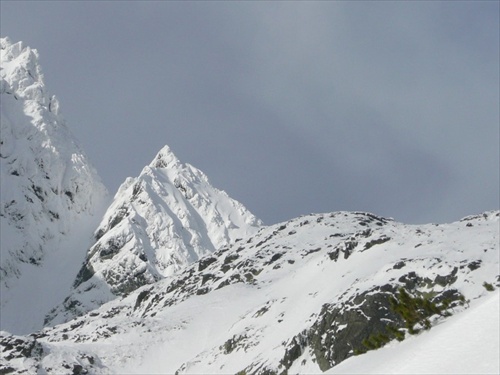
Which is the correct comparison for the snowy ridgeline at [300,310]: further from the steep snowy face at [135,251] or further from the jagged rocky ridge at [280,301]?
the steep snowy face at [135,251]

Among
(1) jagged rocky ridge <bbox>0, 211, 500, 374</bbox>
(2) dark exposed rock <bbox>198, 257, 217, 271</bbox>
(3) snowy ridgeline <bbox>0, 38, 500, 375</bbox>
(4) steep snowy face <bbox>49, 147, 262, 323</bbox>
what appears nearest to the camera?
Result: (3) snowy ridgeline <bbox>0, 38, 500, 375</bbox>

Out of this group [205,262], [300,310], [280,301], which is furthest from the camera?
[205,262]

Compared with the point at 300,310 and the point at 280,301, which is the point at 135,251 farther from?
the point at 300,310

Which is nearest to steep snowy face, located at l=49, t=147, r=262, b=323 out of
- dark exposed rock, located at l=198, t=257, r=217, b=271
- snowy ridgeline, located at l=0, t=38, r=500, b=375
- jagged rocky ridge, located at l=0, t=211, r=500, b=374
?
snowy ridgeline, located at l=0, t=38, r=500, b=375

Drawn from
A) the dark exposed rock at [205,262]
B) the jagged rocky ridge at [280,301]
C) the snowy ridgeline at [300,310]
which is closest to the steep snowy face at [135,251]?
the snowy ridgeline at [300,310]

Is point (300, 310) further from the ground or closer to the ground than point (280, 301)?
closer to the ground

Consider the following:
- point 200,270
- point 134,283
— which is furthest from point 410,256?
point 134,283

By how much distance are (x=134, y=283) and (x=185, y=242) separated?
30253mm

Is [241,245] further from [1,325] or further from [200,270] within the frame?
[1,325]

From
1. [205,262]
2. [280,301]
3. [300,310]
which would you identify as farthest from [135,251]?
[300,310]

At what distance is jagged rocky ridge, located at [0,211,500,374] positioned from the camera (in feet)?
161

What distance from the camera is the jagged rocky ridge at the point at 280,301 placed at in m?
49.0

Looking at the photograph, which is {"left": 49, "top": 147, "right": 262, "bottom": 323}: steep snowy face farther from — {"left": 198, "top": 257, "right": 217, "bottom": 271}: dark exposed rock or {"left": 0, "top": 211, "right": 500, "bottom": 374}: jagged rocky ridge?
{"left": 0, "top": 211, "right": 500, "bottom": 374}: jagged rocky ridge

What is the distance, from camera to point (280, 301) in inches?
2803
